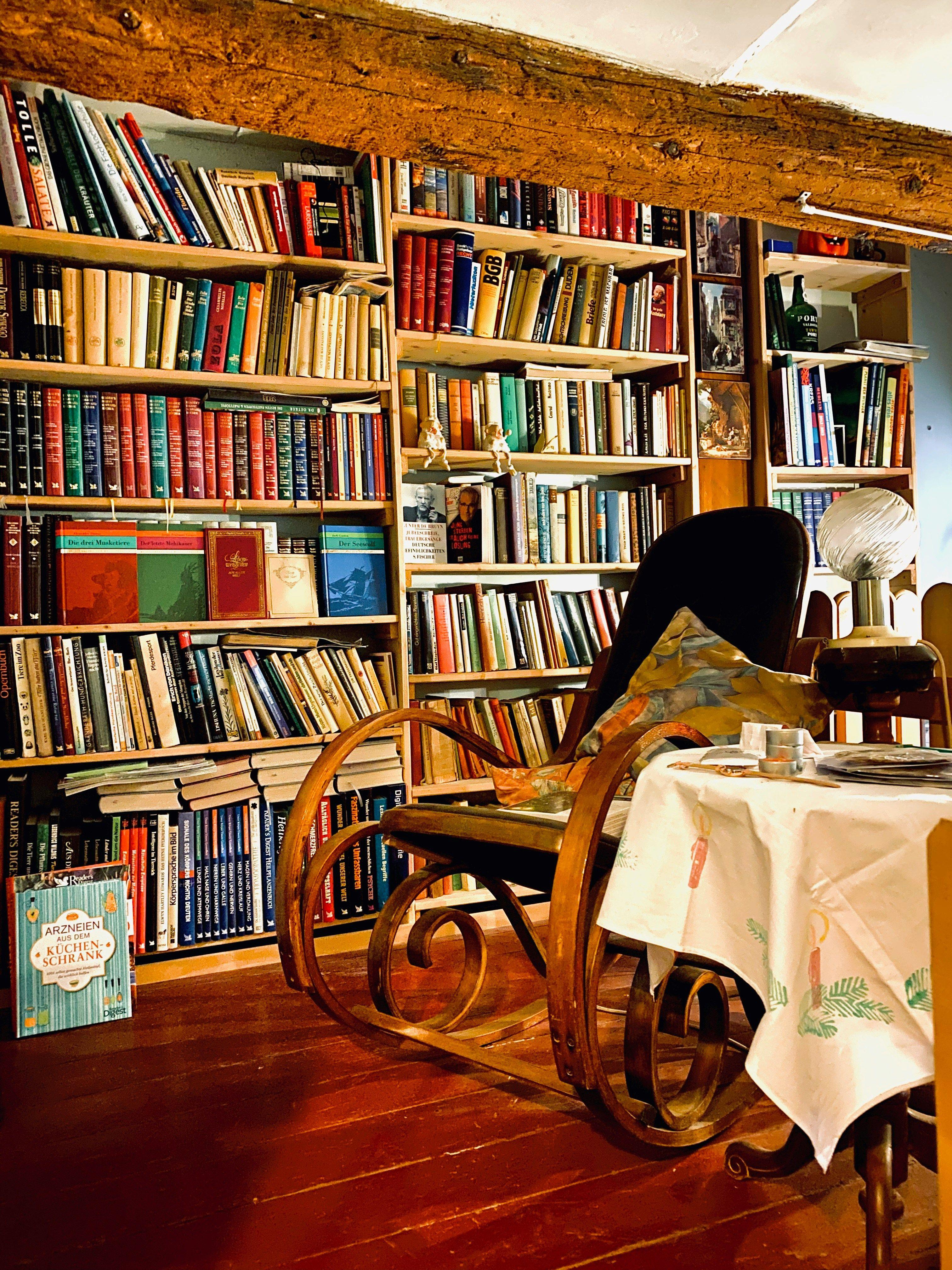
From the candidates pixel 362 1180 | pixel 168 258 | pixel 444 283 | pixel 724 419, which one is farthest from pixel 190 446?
pixel 362 1180

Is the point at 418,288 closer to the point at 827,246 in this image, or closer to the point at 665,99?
the point at 665,99

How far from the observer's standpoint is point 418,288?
108 inches

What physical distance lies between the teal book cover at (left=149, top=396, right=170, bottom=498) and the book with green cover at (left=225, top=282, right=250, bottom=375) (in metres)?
0.20

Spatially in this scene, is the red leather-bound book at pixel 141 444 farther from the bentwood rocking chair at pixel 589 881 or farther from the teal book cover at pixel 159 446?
the bentwood rocking chair at pixel 589 881

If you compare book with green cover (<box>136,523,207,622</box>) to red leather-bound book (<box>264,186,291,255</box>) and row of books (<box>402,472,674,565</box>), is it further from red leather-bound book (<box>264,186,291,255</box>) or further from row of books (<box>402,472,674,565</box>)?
red leather-bound book (<box>264,186,291,255</box>)

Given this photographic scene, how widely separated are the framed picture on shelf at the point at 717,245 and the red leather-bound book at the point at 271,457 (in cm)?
150

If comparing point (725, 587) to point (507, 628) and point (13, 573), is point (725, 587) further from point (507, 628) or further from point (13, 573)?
point (13, 573)

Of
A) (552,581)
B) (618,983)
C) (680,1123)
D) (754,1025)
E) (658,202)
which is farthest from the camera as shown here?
(552,581)

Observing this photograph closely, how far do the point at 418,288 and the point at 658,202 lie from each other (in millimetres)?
888

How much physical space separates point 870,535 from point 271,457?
1.64 m

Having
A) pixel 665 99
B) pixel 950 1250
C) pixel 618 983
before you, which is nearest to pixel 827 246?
pixel 665 99

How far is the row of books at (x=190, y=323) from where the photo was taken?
7.75 ft

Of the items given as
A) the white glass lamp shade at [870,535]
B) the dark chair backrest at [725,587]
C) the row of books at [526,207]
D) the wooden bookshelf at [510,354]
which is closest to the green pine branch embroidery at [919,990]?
the white glass lamp shade at [870,535]

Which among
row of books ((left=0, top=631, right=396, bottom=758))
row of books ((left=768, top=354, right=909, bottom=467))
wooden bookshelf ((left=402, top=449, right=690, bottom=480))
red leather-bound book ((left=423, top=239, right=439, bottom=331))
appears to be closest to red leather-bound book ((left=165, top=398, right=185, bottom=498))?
row of books ((left=0, top=631, right=396, bottom=758))
